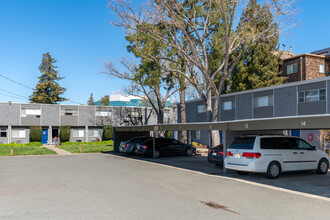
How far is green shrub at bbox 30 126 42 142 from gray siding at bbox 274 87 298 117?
97.0 ft

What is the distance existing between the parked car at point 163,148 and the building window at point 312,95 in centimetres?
921

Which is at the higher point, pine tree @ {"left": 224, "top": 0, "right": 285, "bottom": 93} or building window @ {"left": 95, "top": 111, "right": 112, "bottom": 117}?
pine tree @ {"left": 224, "top": 0, "right": 285, "bottom": 93}

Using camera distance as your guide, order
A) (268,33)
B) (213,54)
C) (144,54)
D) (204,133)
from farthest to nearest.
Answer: (204,133)
(213,54)
(144,54)
(268,33)

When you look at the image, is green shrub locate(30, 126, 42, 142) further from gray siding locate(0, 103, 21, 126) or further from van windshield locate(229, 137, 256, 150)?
van windshield locate(229, 137, 256, 150)

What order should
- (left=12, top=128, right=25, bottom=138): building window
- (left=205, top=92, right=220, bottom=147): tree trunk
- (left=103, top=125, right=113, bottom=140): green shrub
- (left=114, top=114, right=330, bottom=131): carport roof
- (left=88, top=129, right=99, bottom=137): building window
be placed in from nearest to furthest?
(left=114, top=114, right=330, bottom=131): carport roof < (left=205, top=92, right=220, bottom=147): tree trunk < (left=12, top=128, right=25, bottom=138): building window < (left=103, top=125, right=113, bottom=140): green shrub < (left=88, top=129, right=99, bottom=137): building window

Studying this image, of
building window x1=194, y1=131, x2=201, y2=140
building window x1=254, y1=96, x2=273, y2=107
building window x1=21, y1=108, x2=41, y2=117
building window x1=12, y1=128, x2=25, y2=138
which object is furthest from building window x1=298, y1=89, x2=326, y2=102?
building window x1=12, y1=128, x2=25, y2=138

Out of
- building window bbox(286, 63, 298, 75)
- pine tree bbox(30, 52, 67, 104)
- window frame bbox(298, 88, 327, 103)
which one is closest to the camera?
window frame bbox(298, 88, 327, 103)

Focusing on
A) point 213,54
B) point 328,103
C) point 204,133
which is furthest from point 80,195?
point 204,133

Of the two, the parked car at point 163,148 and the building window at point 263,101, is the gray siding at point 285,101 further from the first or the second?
the parked car at point 163,148

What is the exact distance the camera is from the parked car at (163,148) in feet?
72.0

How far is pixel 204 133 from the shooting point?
3503cm

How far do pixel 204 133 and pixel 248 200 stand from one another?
26.6m

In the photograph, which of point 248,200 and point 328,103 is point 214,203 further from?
point 328,103

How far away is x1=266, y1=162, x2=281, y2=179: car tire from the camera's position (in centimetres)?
1180
